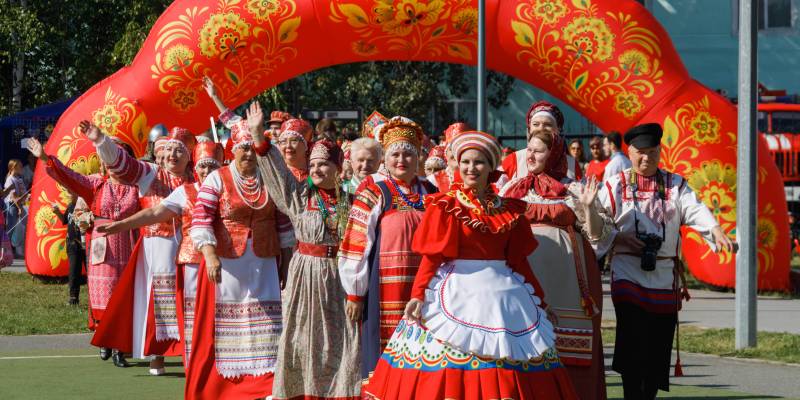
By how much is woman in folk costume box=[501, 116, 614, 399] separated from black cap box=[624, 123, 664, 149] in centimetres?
61

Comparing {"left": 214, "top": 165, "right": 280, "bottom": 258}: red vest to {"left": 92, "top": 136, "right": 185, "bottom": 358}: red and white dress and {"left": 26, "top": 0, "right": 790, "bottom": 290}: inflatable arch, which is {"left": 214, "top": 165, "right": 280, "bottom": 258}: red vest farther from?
{"left": 26, "top": 0, "right": 790, "bottom": 290}: inflatable arch

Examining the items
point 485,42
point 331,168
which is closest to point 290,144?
point 331,168

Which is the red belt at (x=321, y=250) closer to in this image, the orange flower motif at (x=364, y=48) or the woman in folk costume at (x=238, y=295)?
the woman in folk costume at (x=238, y=295)

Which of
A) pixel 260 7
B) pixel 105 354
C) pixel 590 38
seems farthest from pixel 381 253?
pixel 260 7

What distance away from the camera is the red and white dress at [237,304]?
8.32 metres

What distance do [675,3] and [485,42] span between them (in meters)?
17.4

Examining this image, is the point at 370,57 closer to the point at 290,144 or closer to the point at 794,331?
the point at 794,331

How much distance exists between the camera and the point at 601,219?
738cm

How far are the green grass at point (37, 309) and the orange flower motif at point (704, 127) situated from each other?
657 cm

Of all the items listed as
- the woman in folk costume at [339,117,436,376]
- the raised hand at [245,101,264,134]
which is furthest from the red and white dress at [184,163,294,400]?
the woman in folk costume at [339,117,436,376]

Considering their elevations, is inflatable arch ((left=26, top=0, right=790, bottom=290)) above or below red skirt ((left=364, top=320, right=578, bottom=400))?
above

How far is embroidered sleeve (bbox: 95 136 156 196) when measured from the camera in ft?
32.8

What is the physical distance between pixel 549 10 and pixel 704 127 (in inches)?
81.1

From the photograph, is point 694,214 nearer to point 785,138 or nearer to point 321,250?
point 321,250
